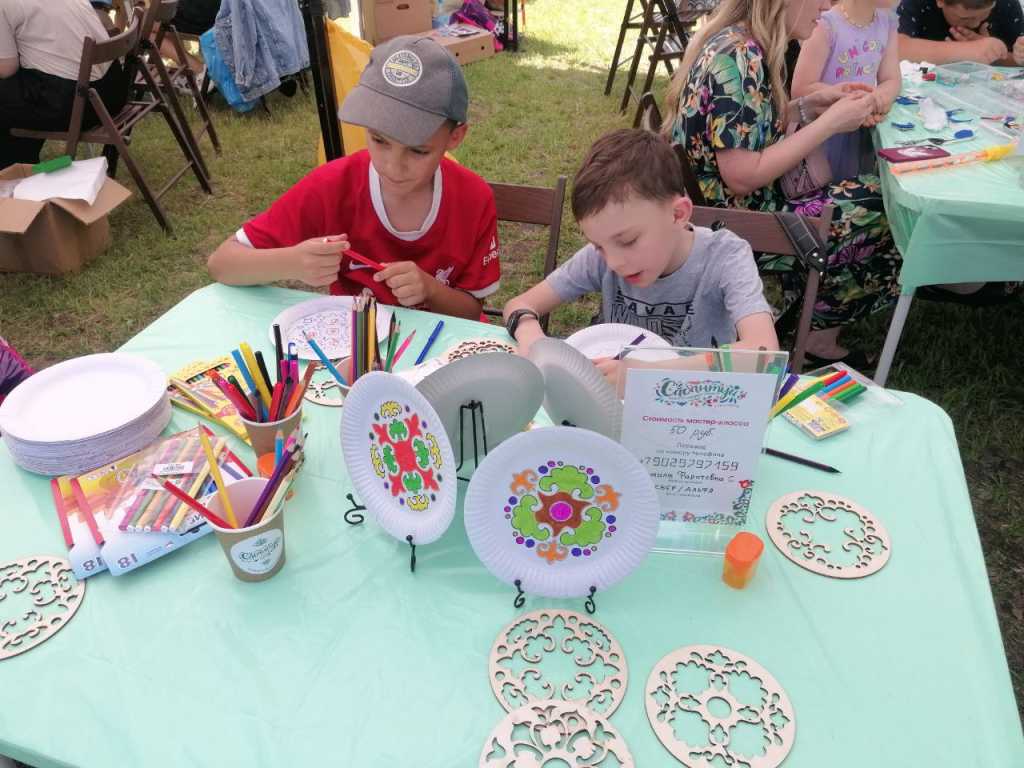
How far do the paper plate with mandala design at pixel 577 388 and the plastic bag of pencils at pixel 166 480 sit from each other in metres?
0.43

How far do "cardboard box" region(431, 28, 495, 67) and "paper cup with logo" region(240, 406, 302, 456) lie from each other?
5305 millimetres

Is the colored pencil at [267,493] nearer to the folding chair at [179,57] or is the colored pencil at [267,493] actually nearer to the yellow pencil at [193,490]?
the yellow pencil at [193,490]

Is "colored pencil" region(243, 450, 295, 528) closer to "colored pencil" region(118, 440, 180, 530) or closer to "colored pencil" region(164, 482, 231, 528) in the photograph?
"colored pencil" region(164, 482, 231, 528)

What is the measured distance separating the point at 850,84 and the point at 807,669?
79.6 inches

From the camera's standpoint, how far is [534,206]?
1.75 m

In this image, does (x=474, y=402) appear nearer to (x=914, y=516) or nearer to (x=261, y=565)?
(x=261, y=565)

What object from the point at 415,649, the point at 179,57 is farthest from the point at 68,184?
the point at 415,649

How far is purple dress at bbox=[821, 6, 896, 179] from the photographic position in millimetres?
2248

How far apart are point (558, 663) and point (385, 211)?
109 cm

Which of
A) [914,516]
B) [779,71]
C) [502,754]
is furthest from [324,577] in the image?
[779,71]

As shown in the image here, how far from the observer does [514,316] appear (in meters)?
1.30

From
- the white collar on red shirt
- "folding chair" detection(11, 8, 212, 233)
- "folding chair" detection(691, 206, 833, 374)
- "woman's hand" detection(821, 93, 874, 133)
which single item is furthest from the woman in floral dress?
"folding chair" detection(11, 8, 212, 233)

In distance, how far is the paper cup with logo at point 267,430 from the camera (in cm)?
96

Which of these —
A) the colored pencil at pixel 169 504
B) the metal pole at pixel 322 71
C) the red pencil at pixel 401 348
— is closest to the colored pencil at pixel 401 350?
the red pencil at pixel 401 348
